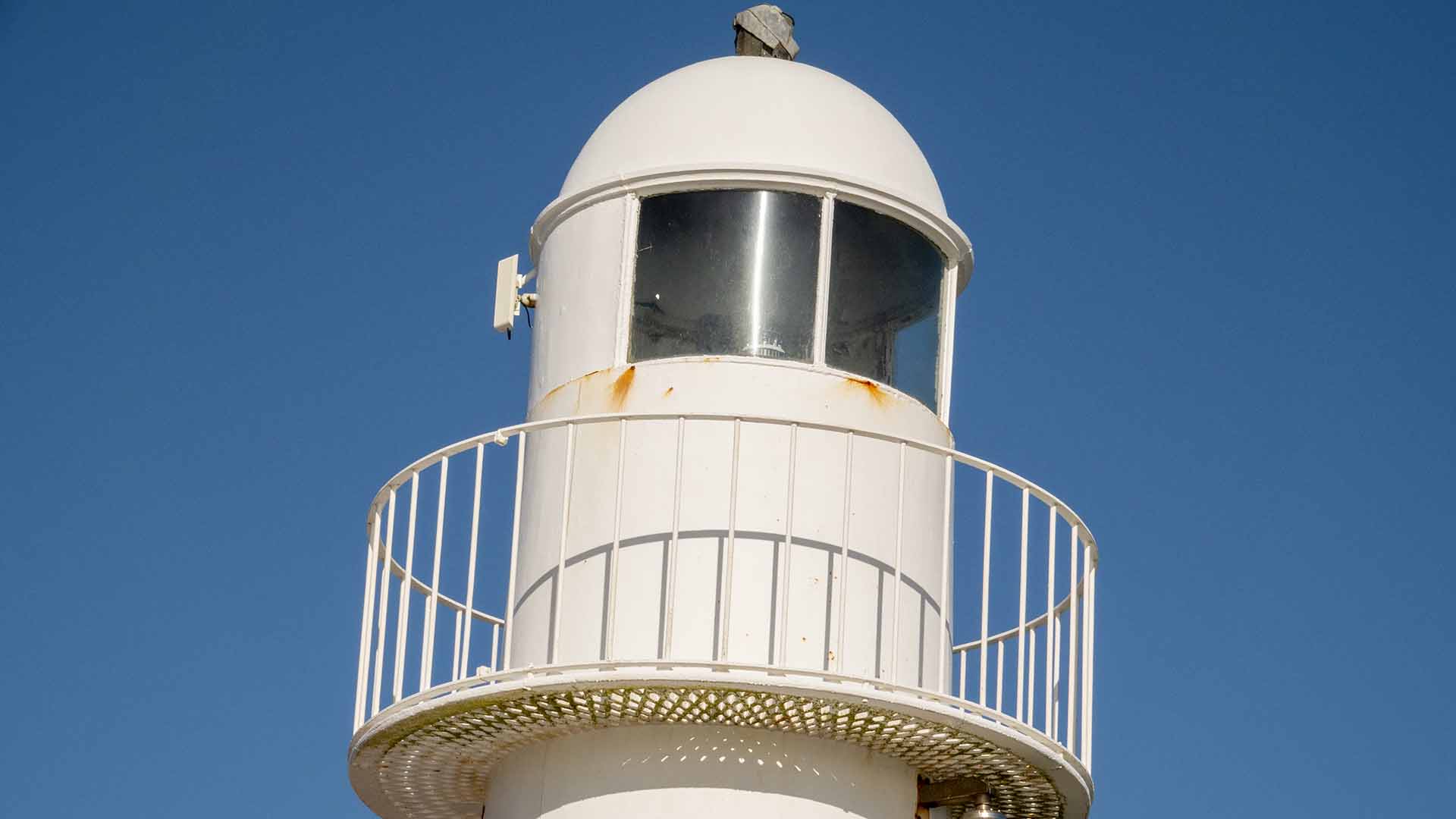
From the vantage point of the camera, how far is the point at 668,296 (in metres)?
14.2

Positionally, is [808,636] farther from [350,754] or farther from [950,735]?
[350,754]

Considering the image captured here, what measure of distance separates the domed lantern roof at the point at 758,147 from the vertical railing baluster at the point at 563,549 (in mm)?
1614

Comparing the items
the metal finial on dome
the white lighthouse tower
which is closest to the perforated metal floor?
the white lighthouse tower

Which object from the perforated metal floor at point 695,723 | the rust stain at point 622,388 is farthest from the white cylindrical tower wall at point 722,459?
the perforated metal floor at point 695,723

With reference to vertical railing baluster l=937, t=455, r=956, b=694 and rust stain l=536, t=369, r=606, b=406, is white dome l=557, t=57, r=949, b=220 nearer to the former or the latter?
rust stain l=536, t=369, r=606, b=406

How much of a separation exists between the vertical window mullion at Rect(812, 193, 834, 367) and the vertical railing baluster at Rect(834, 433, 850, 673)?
641 mm

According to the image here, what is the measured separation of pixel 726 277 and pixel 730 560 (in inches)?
75.5

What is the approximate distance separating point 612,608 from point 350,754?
1.87m

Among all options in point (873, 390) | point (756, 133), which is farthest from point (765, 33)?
point (873, 390)

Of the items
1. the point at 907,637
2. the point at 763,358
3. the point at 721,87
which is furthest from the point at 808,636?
the point at 721,87

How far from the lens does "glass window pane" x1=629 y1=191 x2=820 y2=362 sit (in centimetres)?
1406

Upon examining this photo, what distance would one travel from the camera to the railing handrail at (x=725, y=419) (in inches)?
514

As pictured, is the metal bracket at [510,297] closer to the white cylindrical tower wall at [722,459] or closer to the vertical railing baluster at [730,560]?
the white cylindrical tower wall at [722,459]

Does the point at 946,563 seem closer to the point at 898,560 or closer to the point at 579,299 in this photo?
the point at 898,560
